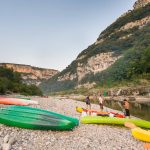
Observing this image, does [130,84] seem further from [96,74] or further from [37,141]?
[37,141]

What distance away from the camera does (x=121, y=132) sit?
65.4ft

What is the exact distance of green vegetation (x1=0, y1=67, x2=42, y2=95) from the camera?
70.9m

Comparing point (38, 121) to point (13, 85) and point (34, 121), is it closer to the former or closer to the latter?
point (34, 121)

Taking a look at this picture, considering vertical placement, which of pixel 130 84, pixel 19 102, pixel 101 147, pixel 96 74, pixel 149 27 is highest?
pixel 149 27

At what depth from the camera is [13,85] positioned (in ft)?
250

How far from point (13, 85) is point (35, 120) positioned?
196 feet

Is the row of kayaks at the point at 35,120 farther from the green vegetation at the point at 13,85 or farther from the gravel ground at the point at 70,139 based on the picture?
the green vegetation at the point at 13,85

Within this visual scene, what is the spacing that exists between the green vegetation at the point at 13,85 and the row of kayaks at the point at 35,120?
43236 mm

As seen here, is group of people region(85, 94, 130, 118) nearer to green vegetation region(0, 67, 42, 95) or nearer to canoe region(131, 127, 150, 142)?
canoe region(131, 127, 150, 142)

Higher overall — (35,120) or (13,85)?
(13,85)

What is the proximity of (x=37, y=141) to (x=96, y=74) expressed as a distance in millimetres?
154116

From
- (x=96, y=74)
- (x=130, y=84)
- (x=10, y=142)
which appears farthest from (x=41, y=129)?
(x=96, y=74)

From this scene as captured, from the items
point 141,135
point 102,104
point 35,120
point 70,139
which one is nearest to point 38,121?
point 35,120

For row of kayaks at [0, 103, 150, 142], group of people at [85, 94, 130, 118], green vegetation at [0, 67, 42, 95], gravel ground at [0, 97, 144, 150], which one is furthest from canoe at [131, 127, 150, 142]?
green vegetation at [0, 67, 42, 95]
